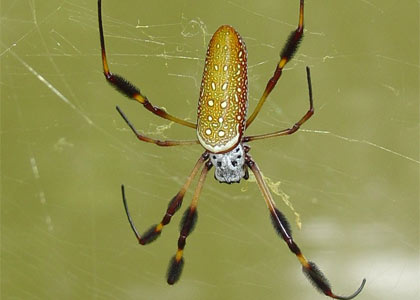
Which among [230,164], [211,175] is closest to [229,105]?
[230,164]

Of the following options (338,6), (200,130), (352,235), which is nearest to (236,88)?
(200,130)

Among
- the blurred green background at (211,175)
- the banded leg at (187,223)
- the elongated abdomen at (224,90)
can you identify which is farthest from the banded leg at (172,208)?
the blurred green background at (211,175)

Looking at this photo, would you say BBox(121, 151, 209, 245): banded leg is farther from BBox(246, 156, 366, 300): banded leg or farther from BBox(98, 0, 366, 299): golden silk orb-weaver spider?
BBox(246, 156, 366, 300): banded leg

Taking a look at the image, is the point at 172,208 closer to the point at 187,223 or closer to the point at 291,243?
the point at 187,223

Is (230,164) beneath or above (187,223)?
above

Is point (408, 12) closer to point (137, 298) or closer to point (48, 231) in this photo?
point (137, 298)

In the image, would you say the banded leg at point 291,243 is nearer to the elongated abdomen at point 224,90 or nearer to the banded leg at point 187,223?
the banded leg at point 187,223

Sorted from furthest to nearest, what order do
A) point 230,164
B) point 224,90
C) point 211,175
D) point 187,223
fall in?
point 211,175, point 187,223, point 230,164, point 224,90
